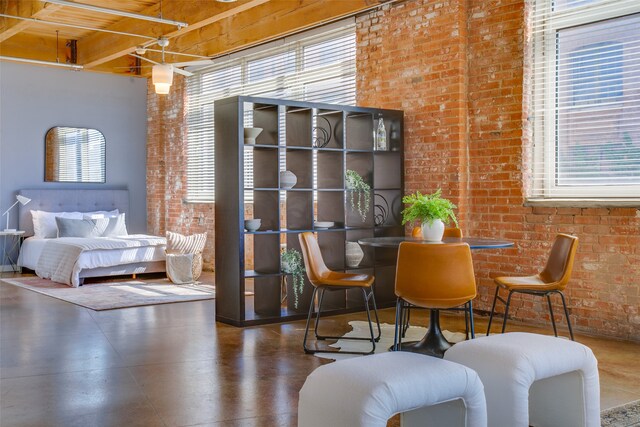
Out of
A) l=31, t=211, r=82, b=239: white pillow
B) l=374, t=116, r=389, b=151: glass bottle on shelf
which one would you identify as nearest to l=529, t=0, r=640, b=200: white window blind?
l=374, t=116, r=389, b=151: glass bottle on shelf

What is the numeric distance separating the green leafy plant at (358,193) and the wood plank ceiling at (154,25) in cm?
202

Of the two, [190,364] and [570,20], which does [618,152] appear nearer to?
[570,20]

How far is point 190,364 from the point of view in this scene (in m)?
4.68

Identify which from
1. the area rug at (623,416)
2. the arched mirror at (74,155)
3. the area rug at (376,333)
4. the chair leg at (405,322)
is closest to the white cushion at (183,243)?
the arched mirror at (74,155)

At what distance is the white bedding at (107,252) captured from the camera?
28.7ft

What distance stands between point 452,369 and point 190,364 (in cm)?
237

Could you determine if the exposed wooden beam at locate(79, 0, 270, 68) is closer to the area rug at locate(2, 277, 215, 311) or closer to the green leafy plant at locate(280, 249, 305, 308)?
the green leafy plant at locate(280, 249, 305, 308)

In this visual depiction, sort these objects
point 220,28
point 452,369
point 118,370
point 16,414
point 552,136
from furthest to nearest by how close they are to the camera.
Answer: point 220,28, point 552,136, point 118,370, point 16,414, point 452,369

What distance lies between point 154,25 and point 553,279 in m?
6.69

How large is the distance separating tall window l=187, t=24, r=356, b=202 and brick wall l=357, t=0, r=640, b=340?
813 mm

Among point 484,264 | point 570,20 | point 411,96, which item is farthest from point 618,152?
point 411,96

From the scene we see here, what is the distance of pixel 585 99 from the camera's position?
5.79 metres

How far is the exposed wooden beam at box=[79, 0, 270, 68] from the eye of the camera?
26.6 feet

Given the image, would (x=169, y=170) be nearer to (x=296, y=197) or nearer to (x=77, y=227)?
(x=77, y=227)
